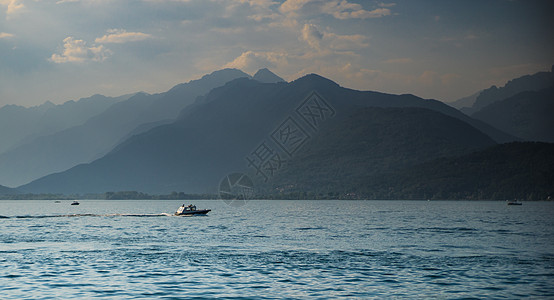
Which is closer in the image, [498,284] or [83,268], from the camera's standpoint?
[498,284]

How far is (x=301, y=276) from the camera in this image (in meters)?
50.8

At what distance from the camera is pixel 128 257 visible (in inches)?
2608

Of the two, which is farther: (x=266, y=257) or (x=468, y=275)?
(x=266, y=257)

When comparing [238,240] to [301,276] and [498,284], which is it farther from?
[498,284]

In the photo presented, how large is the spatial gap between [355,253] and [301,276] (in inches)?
795

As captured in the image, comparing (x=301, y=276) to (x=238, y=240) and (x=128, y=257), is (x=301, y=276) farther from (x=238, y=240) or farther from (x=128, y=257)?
(x=238, y=240)

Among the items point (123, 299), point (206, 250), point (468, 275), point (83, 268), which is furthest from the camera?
point (206, 250)

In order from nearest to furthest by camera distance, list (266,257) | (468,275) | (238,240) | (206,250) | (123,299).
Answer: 1. (123,299)
2. (468,275)
3. (266,257)
4. (206,250)
5. (238,240)

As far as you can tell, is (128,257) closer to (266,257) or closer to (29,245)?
(266,257)

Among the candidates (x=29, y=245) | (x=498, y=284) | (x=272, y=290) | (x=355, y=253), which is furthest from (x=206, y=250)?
(x=498, y=284)

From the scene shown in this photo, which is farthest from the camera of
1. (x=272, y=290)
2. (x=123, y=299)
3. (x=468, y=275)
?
(x=468, y=275)

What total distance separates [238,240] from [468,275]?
152 feet

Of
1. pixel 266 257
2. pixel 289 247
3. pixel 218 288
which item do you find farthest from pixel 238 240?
pixel 218 288

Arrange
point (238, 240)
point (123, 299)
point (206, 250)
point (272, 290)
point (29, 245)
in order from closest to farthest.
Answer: point (123, 299), point (272, 290), point (206, 250), point (29, 245), point (238, 240)
